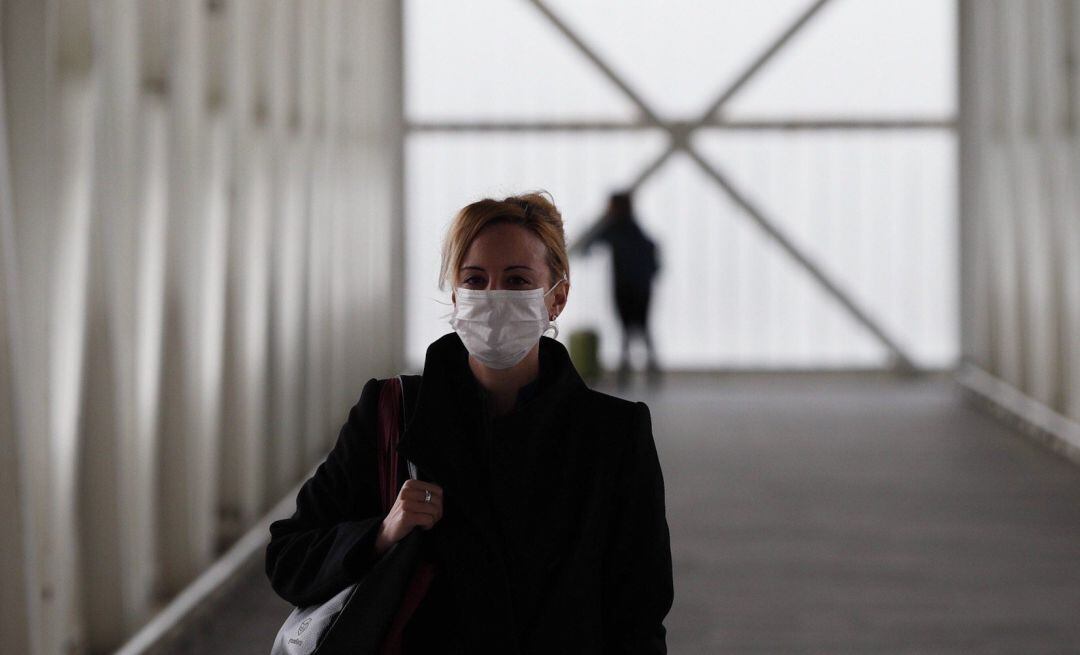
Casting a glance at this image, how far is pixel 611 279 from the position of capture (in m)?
13.2

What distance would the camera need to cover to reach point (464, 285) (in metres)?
2.10

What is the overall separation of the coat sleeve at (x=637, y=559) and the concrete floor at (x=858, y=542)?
2958mm

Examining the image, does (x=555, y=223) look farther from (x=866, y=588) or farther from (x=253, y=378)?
(x=253, y=378)

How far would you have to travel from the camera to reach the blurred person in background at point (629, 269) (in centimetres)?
1281

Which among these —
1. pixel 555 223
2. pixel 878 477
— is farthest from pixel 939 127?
pixel 555 223

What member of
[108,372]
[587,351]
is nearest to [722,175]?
[587,351]

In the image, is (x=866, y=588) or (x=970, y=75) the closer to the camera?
(x=866, y=588)

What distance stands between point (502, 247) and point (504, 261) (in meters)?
0.02

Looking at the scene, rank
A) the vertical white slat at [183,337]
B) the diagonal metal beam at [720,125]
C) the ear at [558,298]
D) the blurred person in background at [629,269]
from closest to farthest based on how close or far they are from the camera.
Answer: the ear at [558,298]
the vertical white slat at [183,337]
the blurred person in background at [629,269]
the diagonal metal beam at [720,125]

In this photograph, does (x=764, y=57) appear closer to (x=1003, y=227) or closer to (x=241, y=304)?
(x=1003, y=227)

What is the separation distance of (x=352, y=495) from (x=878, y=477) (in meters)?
6.67

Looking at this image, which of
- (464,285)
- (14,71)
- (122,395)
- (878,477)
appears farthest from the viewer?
(878,477)

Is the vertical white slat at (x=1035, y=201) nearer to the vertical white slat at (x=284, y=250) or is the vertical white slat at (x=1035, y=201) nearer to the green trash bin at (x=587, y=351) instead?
the green trash bin at (x=587, y=351)

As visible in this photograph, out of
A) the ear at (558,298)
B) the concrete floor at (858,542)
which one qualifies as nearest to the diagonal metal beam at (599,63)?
the concrete floor at (858,542)
